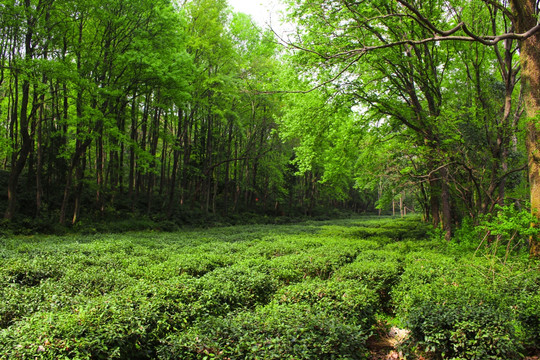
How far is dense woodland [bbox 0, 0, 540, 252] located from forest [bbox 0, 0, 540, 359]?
12cm

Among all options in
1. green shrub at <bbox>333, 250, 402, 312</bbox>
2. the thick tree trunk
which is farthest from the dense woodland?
green shrub at <bbox>333, 250, 402, 312</bbox>

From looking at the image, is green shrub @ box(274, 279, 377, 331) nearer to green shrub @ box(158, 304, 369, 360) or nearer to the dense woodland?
green shrub @ box(158, 304, 369, 360)

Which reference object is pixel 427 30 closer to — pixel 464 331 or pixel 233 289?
pixel 464 331

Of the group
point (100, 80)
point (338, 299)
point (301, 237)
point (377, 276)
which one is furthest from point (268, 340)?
point (100, 80)

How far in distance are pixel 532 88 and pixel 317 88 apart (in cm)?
629

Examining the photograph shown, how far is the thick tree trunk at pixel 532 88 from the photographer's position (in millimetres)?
6688

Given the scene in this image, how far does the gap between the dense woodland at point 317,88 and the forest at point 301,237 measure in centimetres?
12

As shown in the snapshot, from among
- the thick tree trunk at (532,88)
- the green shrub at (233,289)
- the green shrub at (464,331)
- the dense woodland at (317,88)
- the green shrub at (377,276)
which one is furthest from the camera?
the dense woodland at (317,88)

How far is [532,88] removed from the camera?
678 cm

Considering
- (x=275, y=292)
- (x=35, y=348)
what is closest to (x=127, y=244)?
(x=275, y=292)

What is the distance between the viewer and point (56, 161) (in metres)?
18.7

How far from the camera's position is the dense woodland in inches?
344

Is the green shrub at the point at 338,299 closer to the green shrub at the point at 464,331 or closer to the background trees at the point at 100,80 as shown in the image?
the green shrub at the point at 464,331

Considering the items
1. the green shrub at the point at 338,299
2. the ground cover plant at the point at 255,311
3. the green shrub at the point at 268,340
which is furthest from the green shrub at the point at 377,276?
the green shrub at the point at 268,340
